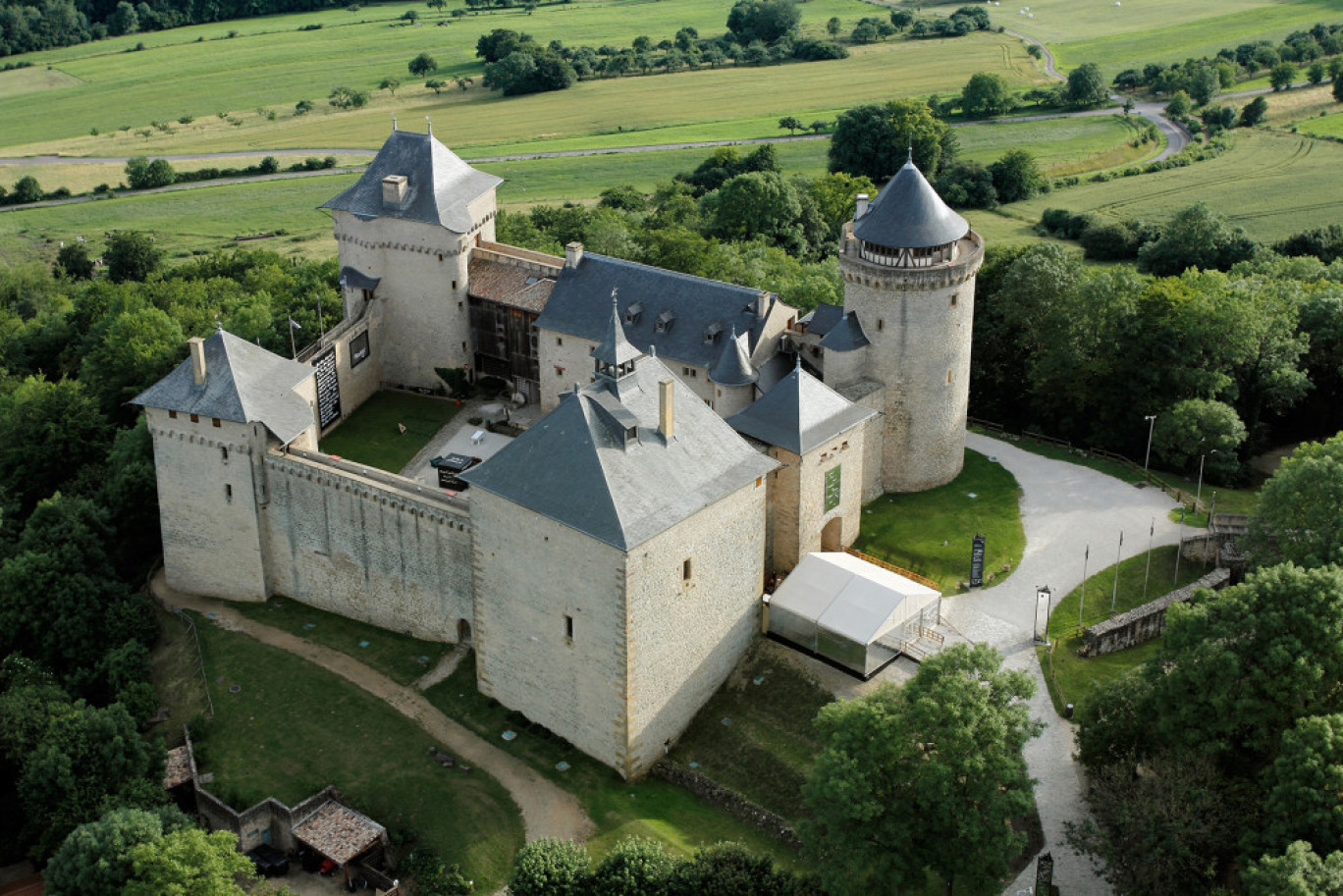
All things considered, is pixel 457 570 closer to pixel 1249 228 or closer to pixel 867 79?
pixel 1249 228

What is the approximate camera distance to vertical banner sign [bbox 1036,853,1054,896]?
166 ft

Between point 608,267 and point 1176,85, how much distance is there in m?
96.4

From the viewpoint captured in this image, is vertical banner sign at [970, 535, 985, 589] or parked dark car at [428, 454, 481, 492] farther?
parked dark car at [428, 454, 481, 492]

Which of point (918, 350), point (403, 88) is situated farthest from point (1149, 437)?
point (403, 88)

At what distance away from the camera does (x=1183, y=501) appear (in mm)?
72688

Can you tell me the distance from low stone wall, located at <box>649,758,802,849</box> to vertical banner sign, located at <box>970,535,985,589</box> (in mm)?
16384

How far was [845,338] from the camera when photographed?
70250 millimetres

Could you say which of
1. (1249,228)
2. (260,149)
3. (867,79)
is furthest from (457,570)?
(867,79)

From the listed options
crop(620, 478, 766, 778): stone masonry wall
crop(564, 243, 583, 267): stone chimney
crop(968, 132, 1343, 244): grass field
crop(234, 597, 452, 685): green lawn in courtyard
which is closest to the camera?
crop(620, 478, 766, 778): stone masonry wall

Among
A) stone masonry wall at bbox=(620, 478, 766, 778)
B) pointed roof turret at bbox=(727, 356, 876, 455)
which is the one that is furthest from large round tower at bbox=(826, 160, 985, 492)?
stone masonry wall at bbox=(620, 478, 766, 778)

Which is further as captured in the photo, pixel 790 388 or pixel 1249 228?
pixel 1249 228

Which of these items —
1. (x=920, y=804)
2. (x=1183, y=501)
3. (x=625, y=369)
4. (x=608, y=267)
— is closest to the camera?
(x=920, y=804)

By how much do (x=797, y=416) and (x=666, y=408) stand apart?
8859 mm

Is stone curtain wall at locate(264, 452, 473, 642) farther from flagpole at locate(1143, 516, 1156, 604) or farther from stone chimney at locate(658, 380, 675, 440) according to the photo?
Answer: flagpole at locate(1143, 516, 1156, 604)
